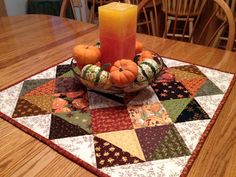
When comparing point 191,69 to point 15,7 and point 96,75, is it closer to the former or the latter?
point 96,75

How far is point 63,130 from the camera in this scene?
63cm

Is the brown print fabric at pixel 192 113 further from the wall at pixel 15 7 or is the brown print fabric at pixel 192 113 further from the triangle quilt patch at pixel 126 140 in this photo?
the wall at pixel 15 7

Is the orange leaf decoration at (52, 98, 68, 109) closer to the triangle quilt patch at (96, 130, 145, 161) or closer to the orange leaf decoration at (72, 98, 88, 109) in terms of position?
the orange leaf decoration at (72, 98, 88, 109)

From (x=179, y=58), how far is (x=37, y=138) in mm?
631

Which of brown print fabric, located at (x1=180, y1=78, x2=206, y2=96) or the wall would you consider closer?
brown print fabric, located at (x1=180, y1=78, x2=206, y2=96)

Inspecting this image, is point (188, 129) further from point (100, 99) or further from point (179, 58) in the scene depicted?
point (179, 58)

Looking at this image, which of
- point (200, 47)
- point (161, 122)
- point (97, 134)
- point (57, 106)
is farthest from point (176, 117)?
point (200, 47)

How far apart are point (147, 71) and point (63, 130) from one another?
0.87 feet

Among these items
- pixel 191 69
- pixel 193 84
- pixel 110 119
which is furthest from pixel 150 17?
pixel 110 119

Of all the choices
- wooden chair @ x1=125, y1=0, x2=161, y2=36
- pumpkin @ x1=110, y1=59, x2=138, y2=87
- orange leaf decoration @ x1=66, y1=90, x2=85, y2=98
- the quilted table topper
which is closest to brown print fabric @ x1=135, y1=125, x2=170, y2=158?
the quilted table topper

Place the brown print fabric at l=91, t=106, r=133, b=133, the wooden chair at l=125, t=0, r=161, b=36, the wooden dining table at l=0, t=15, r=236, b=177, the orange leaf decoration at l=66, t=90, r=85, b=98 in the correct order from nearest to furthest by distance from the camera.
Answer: the wooden dining table at l=0, t=15, r=236, b=177
the brown print fabric at l=91, t=106, r=133, b=133
the orange leaf decoration at l=66, t=90, r=85, b=98
the wooden chair at l=125, t=0, r=161, b=36

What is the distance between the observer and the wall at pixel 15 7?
10.0ft

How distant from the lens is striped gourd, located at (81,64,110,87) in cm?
66

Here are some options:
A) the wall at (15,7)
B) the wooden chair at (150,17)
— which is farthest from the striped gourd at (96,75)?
the wall at (15,7)
